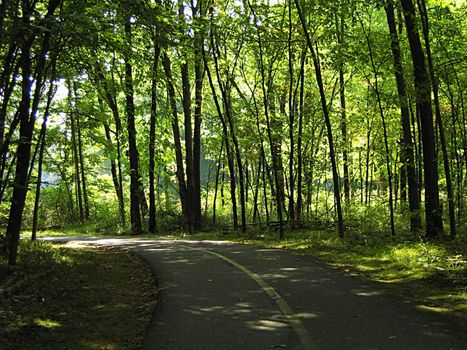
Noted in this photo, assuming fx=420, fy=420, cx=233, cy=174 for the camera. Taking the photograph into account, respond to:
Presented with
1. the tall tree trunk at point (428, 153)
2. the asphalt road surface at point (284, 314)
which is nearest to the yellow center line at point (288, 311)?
the asphalt road surface at point (284, 314)

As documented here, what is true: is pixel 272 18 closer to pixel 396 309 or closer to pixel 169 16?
pixel 169 16

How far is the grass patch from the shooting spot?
617 cm

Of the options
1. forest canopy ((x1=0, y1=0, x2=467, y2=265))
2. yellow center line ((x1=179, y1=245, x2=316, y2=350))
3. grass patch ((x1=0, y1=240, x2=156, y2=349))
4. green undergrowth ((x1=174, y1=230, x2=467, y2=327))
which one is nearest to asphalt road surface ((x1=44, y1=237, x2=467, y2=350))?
yellow center line ((x1=179, y1=245, x2=316, y2=350))

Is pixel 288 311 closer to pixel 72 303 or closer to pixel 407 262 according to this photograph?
pixel 72 303

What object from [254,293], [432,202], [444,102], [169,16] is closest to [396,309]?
[254,293]

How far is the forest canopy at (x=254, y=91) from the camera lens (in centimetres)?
967

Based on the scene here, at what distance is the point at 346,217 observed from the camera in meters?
21.1

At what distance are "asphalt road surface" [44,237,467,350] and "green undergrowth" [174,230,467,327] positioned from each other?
2.08 feet

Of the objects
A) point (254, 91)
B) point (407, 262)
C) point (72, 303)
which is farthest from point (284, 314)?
point (254, 91)

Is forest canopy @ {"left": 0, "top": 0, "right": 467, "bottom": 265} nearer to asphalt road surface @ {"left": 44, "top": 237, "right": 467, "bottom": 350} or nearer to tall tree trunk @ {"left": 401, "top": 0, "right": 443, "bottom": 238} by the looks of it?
tall tree trunk @ {"left": 401, "top": 0, "right": 443, "bottom": 238}

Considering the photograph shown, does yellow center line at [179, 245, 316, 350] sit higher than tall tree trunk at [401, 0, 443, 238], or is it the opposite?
tall tree trunk at [401, 0, 443, 238]

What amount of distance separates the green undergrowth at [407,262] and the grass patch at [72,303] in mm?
4758

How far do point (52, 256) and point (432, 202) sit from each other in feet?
37.3

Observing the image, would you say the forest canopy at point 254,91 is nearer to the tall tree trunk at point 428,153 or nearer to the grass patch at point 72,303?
the tall tree trunk at point 428,153
